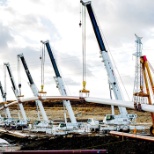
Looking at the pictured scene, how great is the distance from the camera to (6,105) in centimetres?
8988

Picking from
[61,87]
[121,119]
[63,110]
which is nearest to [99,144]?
[121,119]

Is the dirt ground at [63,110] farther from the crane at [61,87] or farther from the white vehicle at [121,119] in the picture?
the white vehicle at [121,119]

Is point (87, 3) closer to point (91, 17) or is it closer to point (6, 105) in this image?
point (91, 17)

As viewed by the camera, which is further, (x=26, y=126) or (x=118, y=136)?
(x=26, y=126)

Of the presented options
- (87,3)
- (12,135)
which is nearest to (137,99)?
(87,3)

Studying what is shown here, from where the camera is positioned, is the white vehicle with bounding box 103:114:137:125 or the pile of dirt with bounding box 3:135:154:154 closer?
the pile of dirt with bounding box 3:135:154:154

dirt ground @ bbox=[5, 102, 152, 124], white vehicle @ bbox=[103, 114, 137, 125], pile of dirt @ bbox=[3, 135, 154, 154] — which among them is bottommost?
pile of dirt @ bbox=[3, 135, 154, 154]

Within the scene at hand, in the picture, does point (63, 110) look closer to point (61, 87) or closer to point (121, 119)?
point (61, 87)

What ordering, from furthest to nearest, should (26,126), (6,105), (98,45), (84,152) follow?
1. (6,105)
2. (26,126)
3. (98,45)
4. (84,152)

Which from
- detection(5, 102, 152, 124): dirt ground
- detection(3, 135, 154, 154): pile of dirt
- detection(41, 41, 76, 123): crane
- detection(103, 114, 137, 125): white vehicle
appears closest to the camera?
detection(3, 135, 154, 154): pile of dirt

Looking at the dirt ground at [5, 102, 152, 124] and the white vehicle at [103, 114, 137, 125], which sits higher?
the dirt ground at [5, 102, 152, 124]

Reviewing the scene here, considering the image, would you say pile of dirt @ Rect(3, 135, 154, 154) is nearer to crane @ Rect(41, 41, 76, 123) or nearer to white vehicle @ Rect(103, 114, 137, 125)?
white vehicle @ Rect(103, 114, 137, 125)

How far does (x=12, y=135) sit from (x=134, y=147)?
88.7 ft

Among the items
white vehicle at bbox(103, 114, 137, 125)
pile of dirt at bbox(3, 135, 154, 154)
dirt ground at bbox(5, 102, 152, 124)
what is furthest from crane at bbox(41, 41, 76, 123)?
dirt ground at bbox(5, 102, 152, 124)
